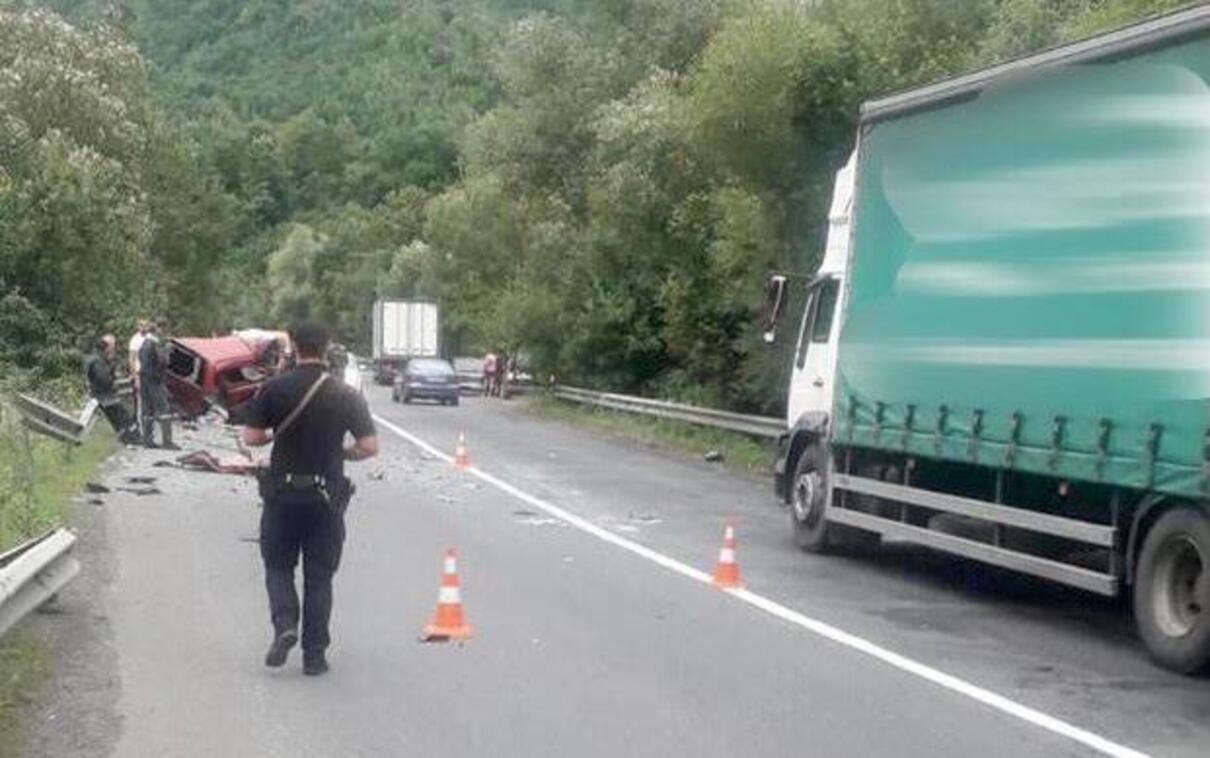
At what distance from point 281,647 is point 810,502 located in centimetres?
781

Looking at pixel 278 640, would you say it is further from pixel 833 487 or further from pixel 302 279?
pixel 302 279

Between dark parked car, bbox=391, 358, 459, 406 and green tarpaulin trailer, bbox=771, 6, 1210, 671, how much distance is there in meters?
36.3

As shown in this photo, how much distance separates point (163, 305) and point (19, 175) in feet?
55.8

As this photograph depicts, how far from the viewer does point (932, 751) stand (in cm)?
883

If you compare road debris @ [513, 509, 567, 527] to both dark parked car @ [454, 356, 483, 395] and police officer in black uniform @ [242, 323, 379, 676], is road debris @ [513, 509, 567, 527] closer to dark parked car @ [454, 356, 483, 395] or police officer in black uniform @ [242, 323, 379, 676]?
police officer in black uniform @ [242, 323, 379, 676]

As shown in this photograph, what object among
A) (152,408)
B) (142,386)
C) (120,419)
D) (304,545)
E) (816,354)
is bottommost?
(120,419)

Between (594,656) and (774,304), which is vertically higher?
(774,304)

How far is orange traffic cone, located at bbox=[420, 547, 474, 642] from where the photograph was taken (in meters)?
11.6

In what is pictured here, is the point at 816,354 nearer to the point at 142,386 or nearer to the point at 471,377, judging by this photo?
the point at 142,386

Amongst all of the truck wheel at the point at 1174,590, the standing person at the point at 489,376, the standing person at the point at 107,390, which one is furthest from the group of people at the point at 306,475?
the standing person at the point at 489,376

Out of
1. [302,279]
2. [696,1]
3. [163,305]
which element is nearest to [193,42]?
[302,279]

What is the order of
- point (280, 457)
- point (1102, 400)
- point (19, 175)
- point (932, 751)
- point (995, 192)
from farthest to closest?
1. point (19, 175)
2. point (995, 192)
3. point (1102, 400)
4. point (280, 457)
5. point (932, 751)

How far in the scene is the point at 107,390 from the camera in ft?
89.7

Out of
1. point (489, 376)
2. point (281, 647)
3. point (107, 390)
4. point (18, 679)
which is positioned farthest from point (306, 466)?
point (489, 376)
